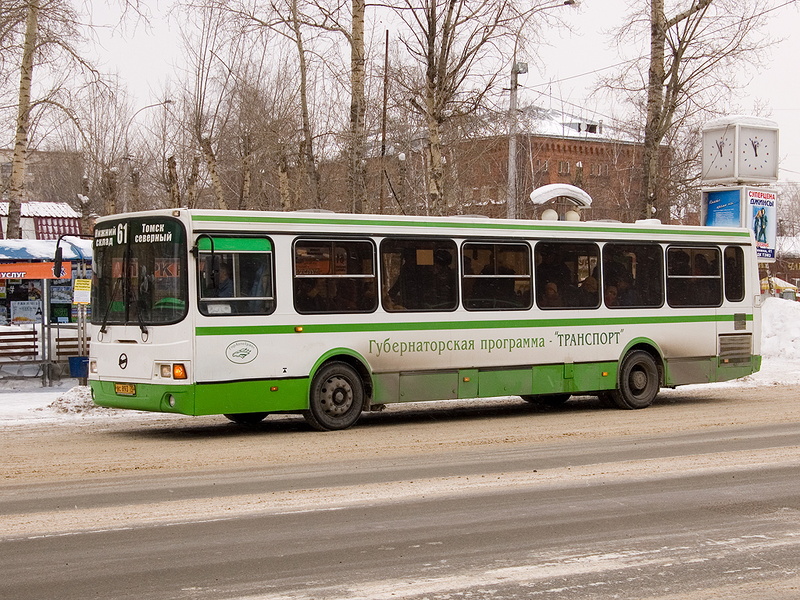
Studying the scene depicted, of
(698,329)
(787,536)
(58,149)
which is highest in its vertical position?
(58,149)

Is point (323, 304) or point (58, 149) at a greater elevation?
point (58, 149)

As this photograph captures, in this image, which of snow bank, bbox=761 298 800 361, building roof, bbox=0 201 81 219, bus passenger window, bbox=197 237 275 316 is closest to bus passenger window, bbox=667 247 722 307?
bus passenger window, bbox=197 237 275 316

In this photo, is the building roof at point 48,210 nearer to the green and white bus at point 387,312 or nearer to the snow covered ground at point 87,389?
the snow covered ground at point 87,389

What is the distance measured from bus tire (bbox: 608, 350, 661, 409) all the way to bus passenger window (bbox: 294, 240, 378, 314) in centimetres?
487

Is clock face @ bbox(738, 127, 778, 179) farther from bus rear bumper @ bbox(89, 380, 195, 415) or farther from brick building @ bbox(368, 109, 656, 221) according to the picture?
bus rear bumper @ bbox(89, 380, 195, 415)

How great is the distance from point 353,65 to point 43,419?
1145 centimetres

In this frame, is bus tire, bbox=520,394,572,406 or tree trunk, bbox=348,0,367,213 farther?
tree trunk, bbox=348,0,367,213

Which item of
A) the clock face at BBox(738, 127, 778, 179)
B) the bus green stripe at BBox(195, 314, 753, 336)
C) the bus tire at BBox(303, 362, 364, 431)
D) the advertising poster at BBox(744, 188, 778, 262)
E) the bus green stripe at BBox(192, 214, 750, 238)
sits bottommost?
the bus tire at BBox(303, 362, 364, 431)

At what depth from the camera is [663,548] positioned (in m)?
7.36

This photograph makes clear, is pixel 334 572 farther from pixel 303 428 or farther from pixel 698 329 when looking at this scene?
pixel 698 329

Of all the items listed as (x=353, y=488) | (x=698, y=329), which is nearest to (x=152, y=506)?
(x=353, y=488)

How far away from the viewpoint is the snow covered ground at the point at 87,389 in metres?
16.1

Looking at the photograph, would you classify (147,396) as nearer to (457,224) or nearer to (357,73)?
(457,224)

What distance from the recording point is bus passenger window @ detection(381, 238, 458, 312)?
49.0ft
